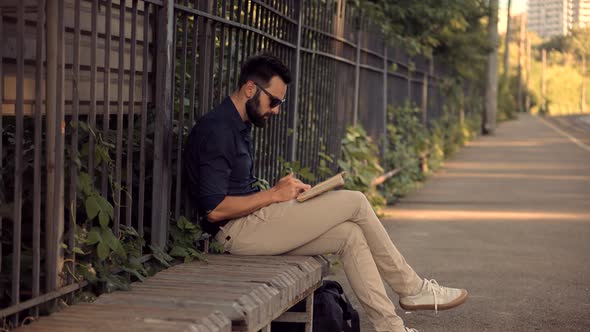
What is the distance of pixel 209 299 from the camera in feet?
14.9

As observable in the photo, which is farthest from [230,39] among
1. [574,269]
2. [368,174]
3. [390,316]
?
[368,174]

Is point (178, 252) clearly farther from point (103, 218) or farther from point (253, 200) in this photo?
point (103, 218)

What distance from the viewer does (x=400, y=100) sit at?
17484 mm

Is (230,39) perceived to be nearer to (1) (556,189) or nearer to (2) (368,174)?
(2) (368,174)

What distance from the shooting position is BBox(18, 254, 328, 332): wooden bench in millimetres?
4051

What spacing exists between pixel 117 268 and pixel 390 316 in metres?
1.53

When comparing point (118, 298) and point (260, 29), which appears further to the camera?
point (260, 29)

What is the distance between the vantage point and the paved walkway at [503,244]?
22.8 ft

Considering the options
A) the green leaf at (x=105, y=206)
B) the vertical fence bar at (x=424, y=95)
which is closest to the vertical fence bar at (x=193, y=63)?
the green leaf at (x=105, y=206)

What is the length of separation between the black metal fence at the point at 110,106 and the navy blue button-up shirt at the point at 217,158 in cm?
13

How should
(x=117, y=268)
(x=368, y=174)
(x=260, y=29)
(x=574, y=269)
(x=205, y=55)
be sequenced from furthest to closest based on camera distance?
(x=368, y=174)
(x=574, y=269)
(x=260, y=29)
(x=205, y=55)
(x=117, y=268)

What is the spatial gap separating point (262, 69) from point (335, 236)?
96cm

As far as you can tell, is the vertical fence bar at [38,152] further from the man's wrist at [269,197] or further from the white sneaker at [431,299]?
the white sneaker at [431,299]

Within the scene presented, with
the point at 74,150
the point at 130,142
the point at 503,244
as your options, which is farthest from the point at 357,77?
the point at 74,150
